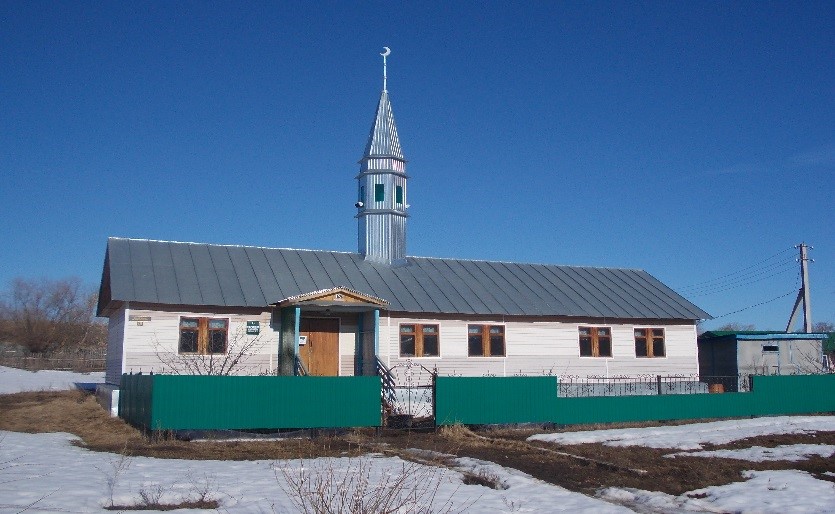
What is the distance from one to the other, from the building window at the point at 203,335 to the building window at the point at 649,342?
13656mm

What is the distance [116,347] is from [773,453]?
17.2m

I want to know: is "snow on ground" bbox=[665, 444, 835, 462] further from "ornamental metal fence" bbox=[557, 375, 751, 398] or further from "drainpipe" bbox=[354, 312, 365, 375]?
"drainpipe" bbox=[354, 312, 365, 375]

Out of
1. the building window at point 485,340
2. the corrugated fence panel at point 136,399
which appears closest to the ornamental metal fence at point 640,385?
the building window at point 485,340

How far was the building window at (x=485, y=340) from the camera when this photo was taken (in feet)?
79.7

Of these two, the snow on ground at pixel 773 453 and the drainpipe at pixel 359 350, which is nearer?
the snow on ground at pixel 773 453

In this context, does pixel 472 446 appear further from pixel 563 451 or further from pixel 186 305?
Result: pixel 186 305

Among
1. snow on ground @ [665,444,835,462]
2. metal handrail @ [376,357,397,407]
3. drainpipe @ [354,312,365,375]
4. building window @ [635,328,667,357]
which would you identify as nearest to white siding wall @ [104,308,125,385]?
drainpipe @ [354,312,365,375]

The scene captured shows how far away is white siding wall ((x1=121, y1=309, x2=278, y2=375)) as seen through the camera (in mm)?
20516

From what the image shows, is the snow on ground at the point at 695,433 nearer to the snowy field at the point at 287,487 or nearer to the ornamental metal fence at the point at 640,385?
the snowy field at the point at 287,487

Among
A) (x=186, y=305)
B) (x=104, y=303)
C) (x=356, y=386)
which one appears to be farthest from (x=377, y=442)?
(x=104, y=303)

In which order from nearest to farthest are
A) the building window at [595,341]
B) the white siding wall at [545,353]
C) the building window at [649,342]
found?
the white siding wall at [545,353] < the building window at [595,341] < the building window at [649,342]

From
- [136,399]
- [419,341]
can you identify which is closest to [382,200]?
[419,341]

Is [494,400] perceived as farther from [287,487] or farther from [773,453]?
[287,487]

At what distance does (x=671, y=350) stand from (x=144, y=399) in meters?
18.0
